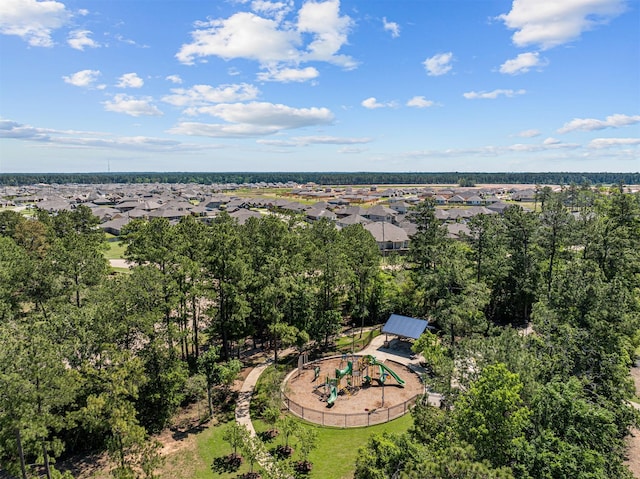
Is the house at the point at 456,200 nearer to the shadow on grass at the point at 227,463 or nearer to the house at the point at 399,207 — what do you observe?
the house at the point at 399,207

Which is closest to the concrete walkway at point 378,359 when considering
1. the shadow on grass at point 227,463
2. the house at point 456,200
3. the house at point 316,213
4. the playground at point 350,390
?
Result: the playground at point 350,390

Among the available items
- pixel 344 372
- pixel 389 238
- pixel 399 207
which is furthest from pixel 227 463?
pixel 399 207

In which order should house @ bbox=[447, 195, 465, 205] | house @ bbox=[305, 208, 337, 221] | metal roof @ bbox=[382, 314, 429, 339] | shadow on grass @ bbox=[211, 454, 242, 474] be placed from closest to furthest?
shadow on grass @ bbox=[211, 454, 242, 474] → metal roof @ bbox=[382, 314, 429, 339] → house @ bbox=[305, 208, 337, 221] → house @ bbox=[447, 195, 465, 205]

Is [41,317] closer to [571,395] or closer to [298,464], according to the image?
[298,464]

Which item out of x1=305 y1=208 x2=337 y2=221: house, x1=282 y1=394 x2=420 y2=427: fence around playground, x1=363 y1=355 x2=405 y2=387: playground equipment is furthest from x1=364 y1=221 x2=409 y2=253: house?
x1=282 y1=394 x2=420 y2=427: fence around playground

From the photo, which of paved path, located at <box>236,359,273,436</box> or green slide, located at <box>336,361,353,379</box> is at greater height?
green slide, located at <box>336,361,353,379</box>

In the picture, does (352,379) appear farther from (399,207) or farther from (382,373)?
(399,207)

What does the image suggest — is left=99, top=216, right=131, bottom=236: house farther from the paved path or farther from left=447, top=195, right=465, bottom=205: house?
left=447, top=195, right=465, bottom=205: house

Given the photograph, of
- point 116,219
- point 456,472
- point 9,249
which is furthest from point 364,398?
point 116,219
